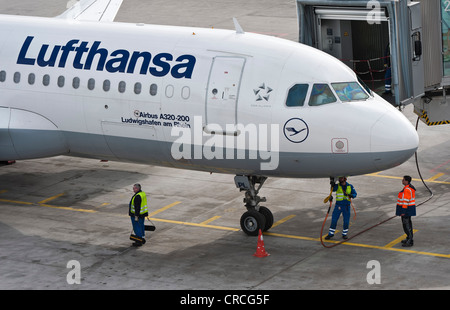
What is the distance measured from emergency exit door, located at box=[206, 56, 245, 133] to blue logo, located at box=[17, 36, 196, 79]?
28.9 inches

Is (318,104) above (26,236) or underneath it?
above

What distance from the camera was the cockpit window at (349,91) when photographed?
71.2 ft

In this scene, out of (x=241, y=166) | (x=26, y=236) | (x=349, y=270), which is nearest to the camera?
(x=349, y=270)

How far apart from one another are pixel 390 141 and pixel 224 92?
13.6 ft

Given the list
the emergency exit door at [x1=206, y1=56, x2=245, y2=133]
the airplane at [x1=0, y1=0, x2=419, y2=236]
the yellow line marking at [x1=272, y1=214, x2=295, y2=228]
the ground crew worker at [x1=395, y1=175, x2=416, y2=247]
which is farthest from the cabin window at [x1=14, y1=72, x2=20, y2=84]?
the ground crew worker at [x1=395, y1=175, x2=416, y2=247]

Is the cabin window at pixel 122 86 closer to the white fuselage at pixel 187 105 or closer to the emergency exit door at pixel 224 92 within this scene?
Result: the white fuselage at pixel 187 105

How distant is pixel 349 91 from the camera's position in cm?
2188

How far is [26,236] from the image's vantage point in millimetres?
24250

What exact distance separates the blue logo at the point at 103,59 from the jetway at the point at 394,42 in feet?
13.8

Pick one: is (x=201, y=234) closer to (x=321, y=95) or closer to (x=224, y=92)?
(x=224, y=92)

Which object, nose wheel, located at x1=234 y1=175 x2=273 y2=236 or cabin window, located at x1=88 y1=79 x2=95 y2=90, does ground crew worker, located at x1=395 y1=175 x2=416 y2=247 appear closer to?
nose wheel, located at x1=234 y1=175 x2=273 y2=236

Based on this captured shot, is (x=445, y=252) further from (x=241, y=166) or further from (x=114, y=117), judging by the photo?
(x=114, y=117)

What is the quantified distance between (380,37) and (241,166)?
24.8 feet
